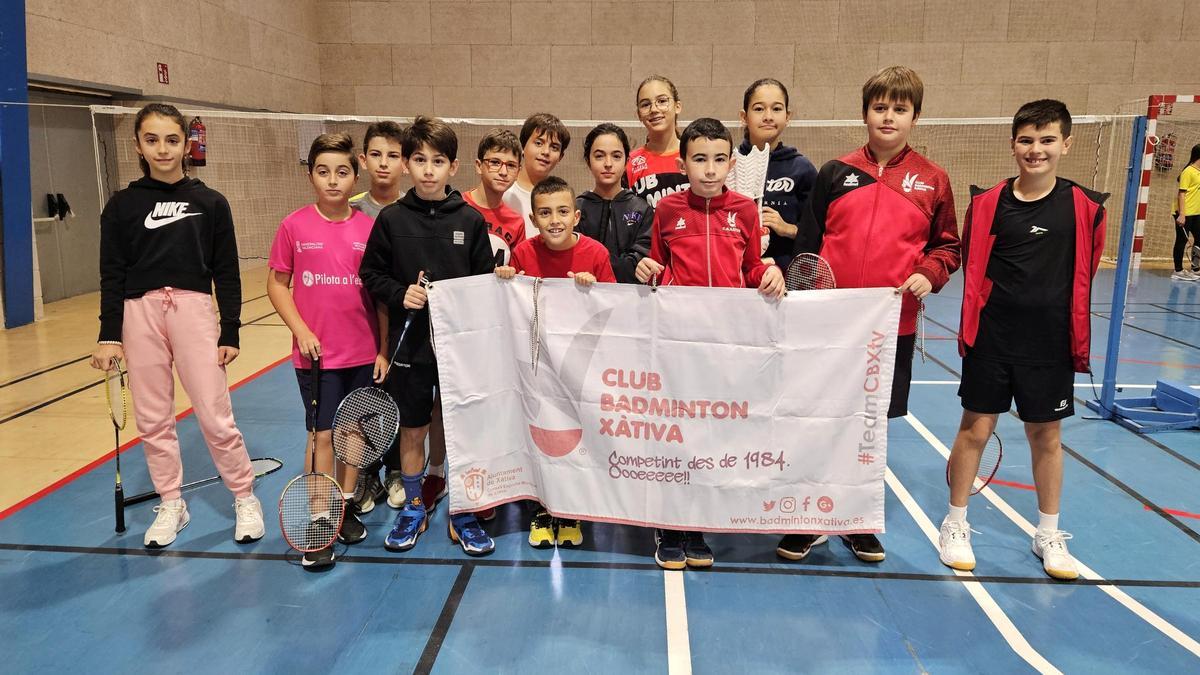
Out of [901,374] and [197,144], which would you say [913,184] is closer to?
[901,374]

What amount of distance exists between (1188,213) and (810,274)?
13.0 m

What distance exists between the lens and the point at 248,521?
12.6ft

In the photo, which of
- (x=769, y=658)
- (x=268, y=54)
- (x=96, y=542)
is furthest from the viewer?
(x=268, y=54)

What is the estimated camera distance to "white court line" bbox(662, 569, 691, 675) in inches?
112

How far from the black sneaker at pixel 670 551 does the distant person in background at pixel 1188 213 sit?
13245 millimetres

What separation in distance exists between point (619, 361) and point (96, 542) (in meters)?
2.92

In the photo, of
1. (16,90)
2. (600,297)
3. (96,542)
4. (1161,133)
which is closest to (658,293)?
(600,297)

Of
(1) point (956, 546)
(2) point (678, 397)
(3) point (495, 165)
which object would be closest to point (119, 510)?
(3) point (495, 165)

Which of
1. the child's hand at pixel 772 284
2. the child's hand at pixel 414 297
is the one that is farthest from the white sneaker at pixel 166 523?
the child's hand at pixel 772 284

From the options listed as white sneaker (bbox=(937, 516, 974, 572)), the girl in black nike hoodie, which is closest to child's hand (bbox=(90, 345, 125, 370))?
the girl in black nike hoodie

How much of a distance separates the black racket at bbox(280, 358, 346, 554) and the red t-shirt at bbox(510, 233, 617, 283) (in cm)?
119

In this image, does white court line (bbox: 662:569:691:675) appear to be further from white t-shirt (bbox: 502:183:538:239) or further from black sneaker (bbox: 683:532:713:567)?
white t-shirt (bbox: 502:183:538:239)

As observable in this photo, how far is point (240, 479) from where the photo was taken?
3.86 m

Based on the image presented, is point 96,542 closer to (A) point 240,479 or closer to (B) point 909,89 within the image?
(A) point 240,479
